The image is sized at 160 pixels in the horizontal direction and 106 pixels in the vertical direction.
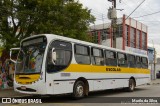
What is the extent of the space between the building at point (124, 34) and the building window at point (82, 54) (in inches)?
1076

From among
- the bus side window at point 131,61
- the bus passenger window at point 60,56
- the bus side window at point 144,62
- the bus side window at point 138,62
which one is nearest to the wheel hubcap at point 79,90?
the bus passenger window at point 60,56

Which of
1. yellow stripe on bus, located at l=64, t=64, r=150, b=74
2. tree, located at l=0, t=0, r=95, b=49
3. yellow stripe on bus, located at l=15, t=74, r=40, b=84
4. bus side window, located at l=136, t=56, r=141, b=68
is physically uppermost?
tree, located at l=0, t=0, r=95, b=49

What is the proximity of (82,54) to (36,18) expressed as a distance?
17.6ft

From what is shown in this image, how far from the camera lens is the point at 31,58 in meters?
14.6

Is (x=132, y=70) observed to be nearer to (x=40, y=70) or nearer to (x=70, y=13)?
(x=70, y=13)

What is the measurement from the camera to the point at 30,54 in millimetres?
14867

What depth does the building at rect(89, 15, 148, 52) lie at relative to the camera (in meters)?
46.1

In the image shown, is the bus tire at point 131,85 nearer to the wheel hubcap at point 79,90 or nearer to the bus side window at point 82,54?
the bus side window at point 82,54

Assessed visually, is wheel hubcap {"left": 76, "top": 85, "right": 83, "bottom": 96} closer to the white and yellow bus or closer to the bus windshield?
the white and yellow bus

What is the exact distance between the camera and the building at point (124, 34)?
46.1 meters

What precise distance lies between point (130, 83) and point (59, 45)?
28.8ft

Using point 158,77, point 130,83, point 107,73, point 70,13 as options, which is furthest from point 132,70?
point 158,77

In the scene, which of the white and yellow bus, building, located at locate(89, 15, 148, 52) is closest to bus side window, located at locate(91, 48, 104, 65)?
the white and yellow bus

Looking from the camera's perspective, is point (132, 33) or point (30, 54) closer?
point (30, 54)
